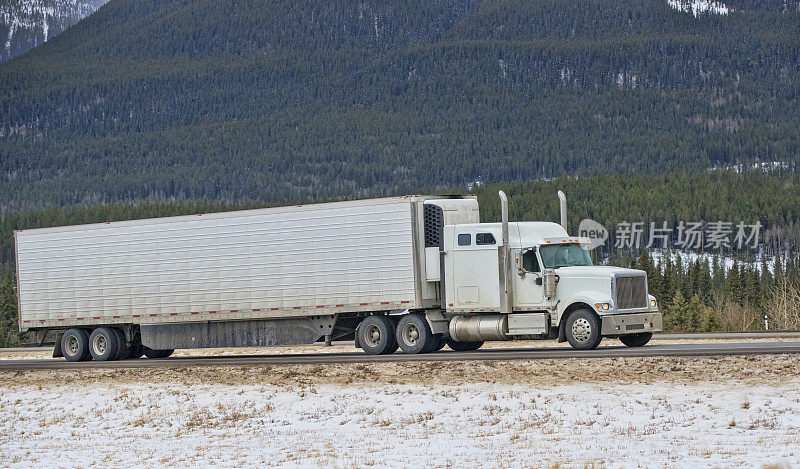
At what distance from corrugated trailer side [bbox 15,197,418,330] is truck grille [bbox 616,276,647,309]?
515 cm

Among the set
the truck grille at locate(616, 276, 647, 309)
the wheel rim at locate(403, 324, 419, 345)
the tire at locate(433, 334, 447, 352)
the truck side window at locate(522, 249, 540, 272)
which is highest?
the truck side window at locate(522, 249, 540, 272)

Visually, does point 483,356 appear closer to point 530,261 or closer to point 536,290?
point 536,290

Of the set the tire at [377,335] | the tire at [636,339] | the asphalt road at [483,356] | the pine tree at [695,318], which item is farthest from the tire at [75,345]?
the pine tree at [695,318]

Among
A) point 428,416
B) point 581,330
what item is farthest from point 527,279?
point 428,416

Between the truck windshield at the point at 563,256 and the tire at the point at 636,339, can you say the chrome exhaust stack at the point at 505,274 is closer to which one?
the truck windshield at the point at 563,256

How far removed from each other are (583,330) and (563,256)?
222 cm

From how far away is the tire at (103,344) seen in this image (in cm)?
3656

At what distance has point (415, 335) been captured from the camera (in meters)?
32.2

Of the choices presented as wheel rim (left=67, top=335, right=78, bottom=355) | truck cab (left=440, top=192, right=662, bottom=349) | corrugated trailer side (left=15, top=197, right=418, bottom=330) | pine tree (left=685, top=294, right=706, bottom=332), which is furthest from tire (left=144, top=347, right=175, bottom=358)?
pine tree (left=685, top=294, right=706, bottom=332)

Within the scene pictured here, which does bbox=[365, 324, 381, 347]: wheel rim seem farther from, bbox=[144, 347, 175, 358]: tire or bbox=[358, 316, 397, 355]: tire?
bbox=[144, 347, 175, 358]: tire

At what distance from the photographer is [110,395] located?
26.9 metres

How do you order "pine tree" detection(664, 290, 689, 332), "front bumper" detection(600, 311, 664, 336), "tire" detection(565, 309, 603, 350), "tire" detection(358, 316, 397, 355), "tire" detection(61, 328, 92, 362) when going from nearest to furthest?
"front bumper" detection(600, 311, 664, 336) → "tire" detection(565, 309, 603, 350) → "tire" detection(358, 316, 397, 355) → "tire" detection(61, 328, 92, 362) → "pine tree" detection(664, 290, 689, 332)

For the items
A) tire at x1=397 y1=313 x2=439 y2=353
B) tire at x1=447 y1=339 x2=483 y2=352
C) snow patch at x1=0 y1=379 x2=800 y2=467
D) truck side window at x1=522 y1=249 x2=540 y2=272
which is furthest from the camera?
tire at x1=447 y1=339 x2=483 y2=352

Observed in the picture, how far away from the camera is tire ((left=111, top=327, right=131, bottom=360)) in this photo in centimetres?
3684
